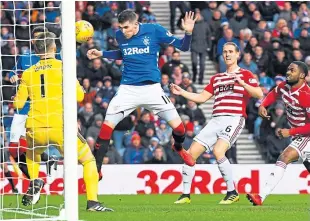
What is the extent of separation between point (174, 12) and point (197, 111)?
155 inches

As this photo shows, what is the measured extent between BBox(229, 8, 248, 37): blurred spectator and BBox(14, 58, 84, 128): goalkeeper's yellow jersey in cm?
1321

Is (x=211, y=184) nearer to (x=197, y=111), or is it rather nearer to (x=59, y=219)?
(x=197, y=111)

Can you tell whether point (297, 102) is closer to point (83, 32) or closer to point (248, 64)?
point (83, 32)

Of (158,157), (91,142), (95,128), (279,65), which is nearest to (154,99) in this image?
(158,157)

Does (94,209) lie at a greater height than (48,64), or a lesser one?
lesser

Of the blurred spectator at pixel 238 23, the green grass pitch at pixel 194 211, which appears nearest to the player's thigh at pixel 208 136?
the green grass pitch at pixel 194 211

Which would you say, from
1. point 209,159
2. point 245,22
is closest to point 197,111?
point 209,159

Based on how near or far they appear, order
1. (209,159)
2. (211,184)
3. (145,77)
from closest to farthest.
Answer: (145,77)
(211,184)
(209,159)

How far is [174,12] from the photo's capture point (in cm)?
2761

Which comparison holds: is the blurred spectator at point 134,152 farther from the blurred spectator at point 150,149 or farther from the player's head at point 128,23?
the player's head at point 128,23

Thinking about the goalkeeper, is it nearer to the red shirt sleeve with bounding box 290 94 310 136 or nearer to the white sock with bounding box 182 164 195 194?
the white sock with bounding box 182 164 195 194

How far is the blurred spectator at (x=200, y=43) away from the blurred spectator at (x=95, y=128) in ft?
10.8

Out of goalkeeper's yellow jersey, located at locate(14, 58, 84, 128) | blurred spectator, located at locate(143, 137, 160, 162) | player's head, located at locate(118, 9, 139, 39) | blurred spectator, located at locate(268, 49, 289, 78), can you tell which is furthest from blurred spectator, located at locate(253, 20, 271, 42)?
goalkeeper's yellow jersey, located at locate(14, 58, 84, 128)

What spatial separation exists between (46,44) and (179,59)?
12.0 metres
